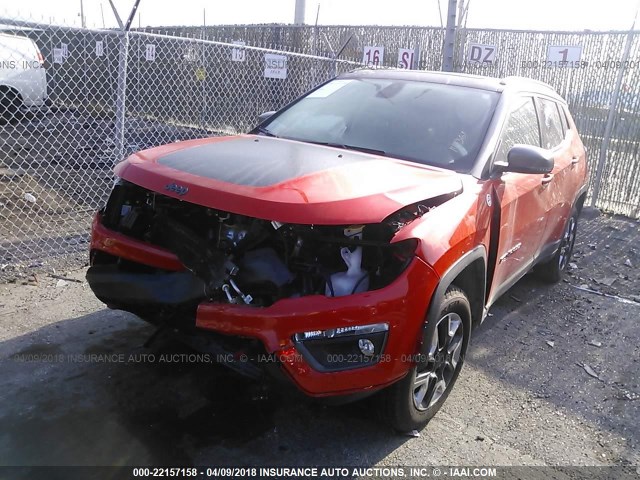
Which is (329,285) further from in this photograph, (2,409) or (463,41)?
(463,41)

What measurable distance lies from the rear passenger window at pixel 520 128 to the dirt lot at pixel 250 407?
1519mm

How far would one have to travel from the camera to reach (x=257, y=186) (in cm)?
271

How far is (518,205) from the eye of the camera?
3738 mm

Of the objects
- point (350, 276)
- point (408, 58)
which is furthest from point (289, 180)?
point (408, 58)

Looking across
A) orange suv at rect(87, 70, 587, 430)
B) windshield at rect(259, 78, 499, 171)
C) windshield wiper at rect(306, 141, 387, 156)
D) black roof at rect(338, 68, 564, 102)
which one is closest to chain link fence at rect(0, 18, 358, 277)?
windshield at rect(259, 78, 499, 171)

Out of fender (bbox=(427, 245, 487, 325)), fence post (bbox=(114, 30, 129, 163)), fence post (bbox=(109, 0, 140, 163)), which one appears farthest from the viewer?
fence post (bbox=(114, 30, 129, 163))

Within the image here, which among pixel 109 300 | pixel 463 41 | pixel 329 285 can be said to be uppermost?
pixel 463 41

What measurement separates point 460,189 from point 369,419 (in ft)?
4.59

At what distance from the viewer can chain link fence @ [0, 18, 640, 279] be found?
5.75m

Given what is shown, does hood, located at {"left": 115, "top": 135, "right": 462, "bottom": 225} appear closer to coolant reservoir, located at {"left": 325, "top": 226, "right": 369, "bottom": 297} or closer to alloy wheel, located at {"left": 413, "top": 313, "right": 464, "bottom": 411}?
coolant reservoir, located at {"left": 325, "top": 226, "right": 369, "bottom": 297}

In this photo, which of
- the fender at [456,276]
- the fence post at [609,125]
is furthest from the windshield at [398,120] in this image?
the fence post at [609,125]

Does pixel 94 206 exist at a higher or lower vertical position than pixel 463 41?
lower

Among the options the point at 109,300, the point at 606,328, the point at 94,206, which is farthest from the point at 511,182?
the point at 94,206

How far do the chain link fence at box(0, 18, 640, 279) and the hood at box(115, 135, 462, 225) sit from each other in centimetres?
202
